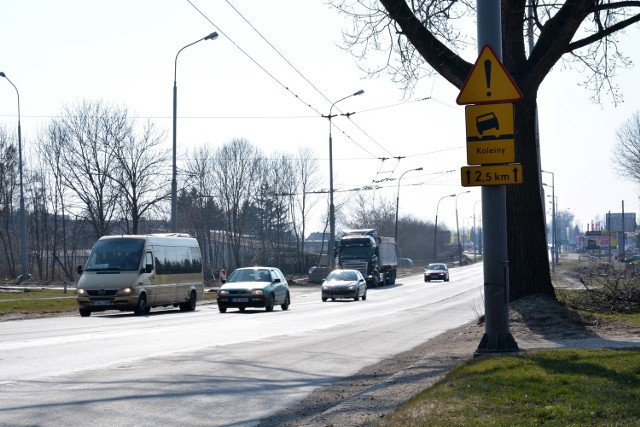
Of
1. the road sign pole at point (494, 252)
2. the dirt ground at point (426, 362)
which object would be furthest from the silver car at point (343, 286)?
the road sign pole at point (494, 252)

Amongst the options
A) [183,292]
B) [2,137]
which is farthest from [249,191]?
[183,292]

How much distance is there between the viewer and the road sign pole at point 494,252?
37.5ft

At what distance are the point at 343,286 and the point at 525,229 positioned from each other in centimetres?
2162

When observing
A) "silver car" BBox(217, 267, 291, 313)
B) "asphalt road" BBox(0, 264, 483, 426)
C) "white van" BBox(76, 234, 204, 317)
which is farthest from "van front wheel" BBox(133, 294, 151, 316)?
"asphalt road" BBox(0, 264, 483, 426)

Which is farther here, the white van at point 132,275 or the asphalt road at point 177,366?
the white van at point 132,275

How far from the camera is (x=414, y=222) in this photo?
155 metres

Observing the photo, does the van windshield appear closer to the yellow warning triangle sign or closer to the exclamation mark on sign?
the yellow warning triangle sign

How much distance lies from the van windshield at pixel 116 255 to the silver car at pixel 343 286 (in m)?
13.3

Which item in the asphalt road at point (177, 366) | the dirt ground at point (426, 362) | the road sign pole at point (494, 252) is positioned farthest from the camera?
the road sign pole at point (494, 252)

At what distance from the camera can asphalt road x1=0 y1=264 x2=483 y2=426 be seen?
8.72m

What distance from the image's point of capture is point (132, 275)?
2716 cm

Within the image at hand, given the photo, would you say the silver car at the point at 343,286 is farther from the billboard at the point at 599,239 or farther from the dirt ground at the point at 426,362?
the billboard at the point at 599,239

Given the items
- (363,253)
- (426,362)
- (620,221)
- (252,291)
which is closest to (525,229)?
(426,362)

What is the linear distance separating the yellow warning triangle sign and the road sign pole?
0.22 metres
